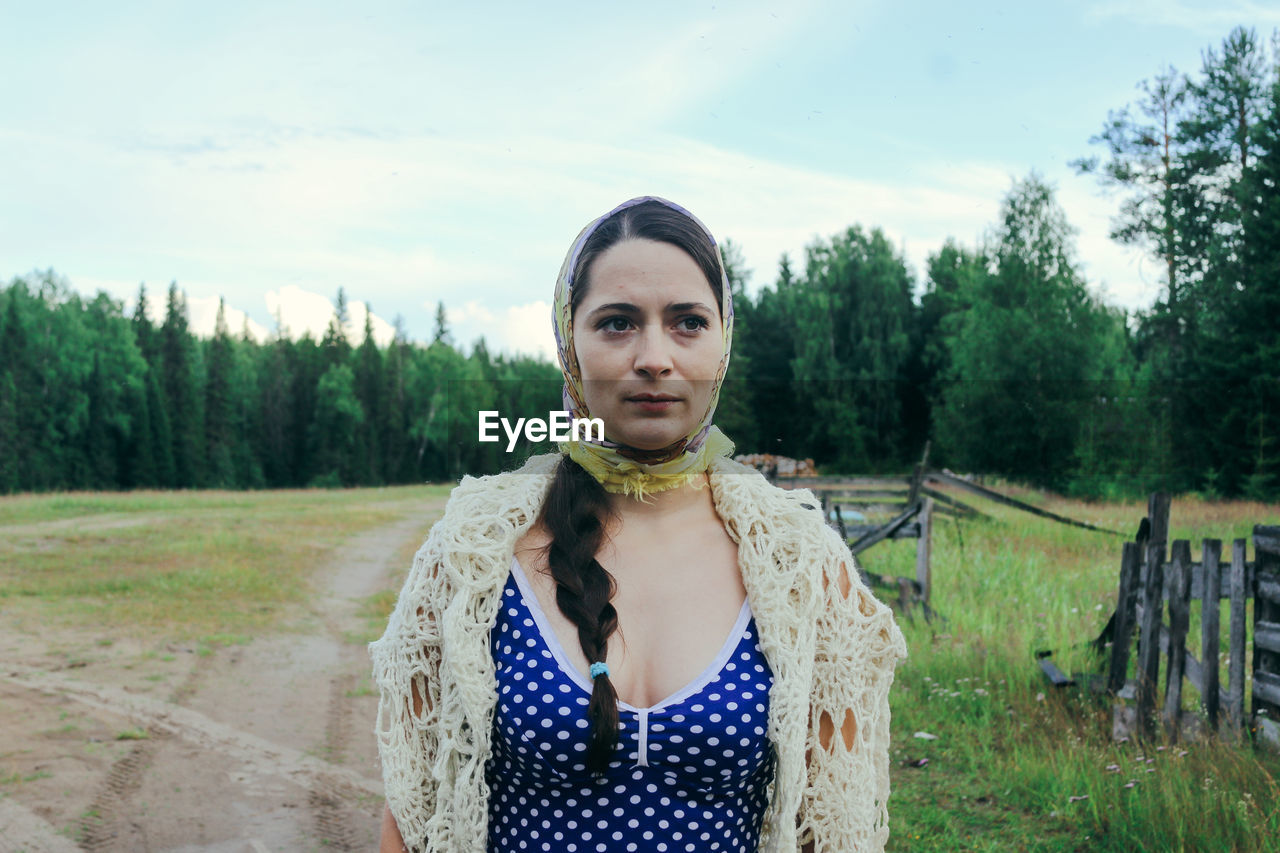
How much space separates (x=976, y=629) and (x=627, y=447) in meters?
7.25

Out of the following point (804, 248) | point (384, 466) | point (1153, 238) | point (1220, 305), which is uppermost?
point (804, 248)

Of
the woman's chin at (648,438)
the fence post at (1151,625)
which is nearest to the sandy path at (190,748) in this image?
the woman's chin at (648,438)

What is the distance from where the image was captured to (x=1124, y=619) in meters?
5.77

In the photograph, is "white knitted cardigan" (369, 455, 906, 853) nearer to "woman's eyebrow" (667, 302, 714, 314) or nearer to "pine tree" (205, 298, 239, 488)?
"woman's eyebrow" (667, 302, 714, 314)

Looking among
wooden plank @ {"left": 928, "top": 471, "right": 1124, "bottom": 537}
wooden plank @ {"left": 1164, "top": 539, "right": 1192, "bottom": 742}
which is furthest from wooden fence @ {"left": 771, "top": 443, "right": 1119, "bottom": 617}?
wooden plank @ {"left": 1164, "top": 539, "right": 1192, "bottom": 742}

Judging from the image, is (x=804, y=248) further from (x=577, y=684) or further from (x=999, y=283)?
(x=577, y=684)

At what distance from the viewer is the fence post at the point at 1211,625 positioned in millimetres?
4809

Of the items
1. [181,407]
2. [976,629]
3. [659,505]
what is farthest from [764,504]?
[181,407]

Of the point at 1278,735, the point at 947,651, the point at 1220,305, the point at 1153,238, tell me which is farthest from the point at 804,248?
the point at 1278,735

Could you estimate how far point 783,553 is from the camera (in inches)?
65.9

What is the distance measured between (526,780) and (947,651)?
645 cm

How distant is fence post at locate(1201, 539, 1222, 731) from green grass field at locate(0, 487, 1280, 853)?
0.26 metres

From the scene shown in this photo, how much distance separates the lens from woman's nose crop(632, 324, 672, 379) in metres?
1.51

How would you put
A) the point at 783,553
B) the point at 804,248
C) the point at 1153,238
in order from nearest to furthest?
the point at 783,553
the point at 1153,238
the point at 804,248
